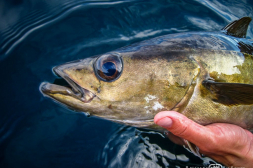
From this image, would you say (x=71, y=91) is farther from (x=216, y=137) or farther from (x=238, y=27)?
(x=238, y=27)

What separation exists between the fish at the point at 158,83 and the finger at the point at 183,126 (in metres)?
0.16

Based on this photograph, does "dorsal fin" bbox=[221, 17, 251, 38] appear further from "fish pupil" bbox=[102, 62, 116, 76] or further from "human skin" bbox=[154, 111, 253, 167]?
"fish pupil" bbox=[102, 62, 116, 76]

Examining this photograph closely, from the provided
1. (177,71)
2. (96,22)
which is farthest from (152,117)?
(96,22)

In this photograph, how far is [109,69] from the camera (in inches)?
58.1

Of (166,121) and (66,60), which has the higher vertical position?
(66,60)

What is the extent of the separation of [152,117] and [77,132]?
3.78ft

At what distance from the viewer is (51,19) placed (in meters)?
3.16

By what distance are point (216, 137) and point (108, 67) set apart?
3.94 ft

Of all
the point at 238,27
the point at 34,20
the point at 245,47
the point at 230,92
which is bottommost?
the point at 230,92

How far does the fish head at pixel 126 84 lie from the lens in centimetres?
149

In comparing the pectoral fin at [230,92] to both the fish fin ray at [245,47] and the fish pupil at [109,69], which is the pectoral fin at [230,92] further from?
the fish pupil at [109,69]

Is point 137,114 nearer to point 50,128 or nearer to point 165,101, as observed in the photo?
point 165,101

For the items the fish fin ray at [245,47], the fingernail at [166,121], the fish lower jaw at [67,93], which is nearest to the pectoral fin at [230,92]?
the fingernail at [166,121]

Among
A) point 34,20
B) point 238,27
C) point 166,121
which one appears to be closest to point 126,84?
point 166,121
